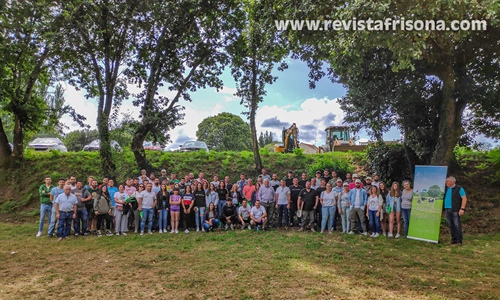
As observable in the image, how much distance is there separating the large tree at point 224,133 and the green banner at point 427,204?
1440 inches

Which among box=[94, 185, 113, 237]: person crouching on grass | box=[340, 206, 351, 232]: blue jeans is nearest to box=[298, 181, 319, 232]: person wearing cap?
box=[340, 206, 351, 232]: blue jeans

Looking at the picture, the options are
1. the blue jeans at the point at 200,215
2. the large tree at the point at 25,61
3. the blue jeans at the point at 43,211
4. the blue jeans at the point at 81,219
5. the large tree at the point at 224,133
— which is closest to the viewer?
the blue jeans at the point at 81,219

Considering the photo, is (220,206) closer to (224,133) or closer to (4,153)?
(4,153)

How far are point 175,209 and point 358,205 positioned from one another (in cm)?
536

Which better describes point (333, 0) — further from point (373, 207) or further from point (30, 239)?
point (30, 239)

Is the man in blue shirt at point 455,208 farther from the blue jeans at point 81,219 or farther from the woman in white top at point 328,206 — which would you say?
the blue jeans at point 81,219

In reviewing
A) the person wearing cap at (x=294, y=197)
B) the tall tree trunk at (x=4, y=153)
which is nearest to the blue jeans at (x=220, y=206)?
the person wearing cap at (x=294, y=197)

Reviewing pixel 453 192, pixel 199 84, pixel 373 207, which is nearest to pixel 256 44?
pixel 199 84

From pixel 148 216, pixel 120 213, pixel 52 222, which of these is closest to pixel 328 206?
pixel 148 216

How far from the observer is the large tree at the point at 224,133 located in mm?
46250

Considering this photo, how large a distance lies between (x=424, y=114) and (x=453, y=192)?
13.2ft

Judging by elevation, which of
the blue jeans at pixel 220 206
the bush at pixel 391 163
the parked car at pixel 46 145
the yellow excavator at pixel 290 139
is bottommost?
the blue jeans at pixel 220 206

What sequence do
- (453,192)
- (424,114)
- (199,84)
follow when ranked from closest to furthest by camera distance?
(453,192) < (424,114) < (199,84)

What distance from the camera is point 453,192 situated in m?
8.56
